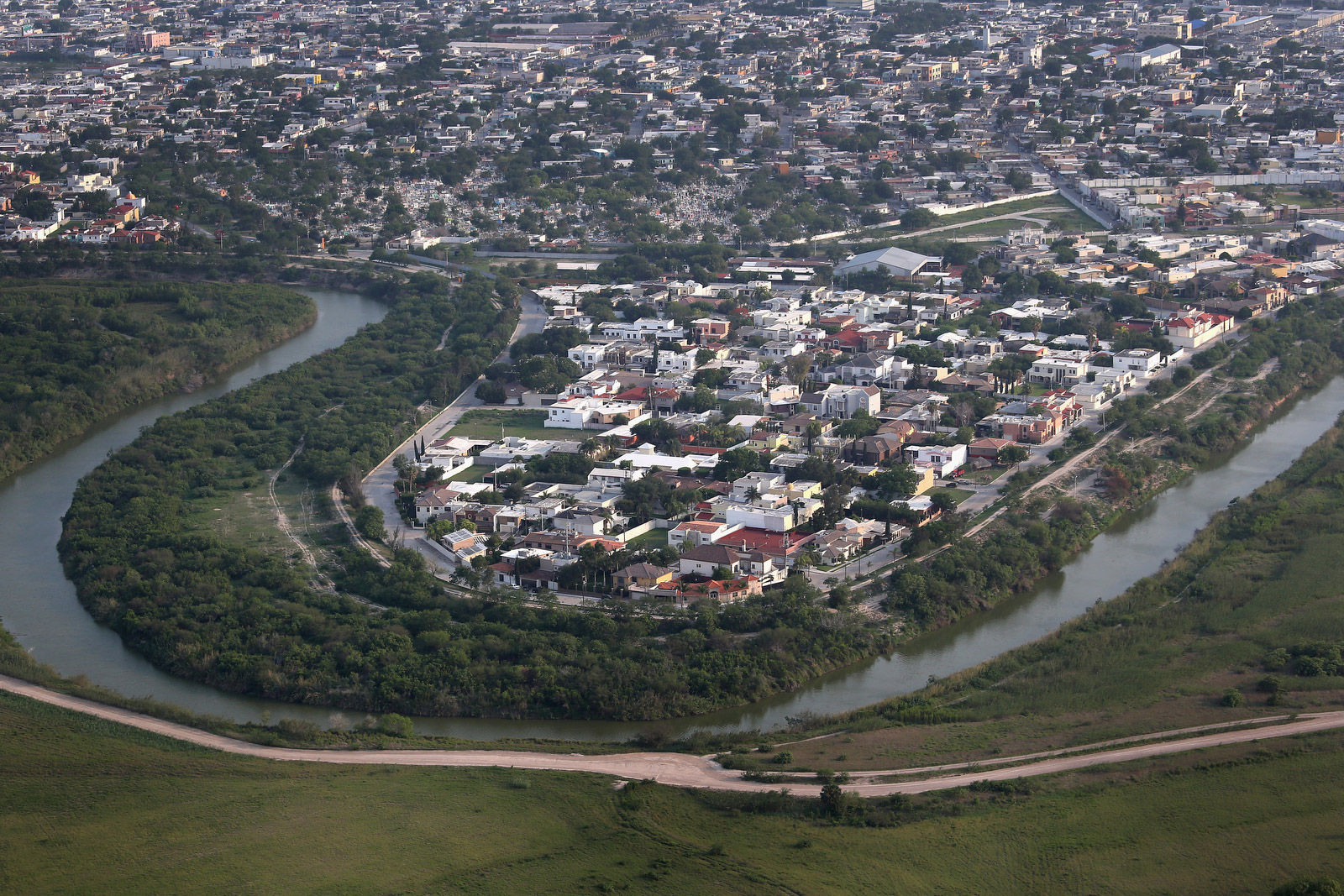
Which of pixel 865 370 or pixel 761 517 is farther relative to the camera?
pixel 865 370

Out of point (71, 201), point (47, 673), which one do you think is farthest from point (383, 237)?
point (47, 673)

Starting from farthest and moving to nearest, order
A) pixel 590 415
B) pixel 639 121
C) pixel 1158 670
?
pixel 639 121 → pixel 590 415 → pixel 1158 670

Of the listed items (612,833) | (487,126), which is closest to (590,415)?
(612,833)

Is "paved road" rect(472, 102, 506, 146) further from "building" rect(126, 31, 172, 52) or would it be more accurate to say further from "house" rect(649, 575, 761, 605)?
"house" rect(649, 575, 761, 605)

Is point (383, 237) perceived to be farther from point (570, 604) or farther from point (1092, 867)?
point (1092, 867)

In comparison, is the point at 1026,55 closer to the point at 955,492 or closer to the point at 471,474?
the point at 955,492

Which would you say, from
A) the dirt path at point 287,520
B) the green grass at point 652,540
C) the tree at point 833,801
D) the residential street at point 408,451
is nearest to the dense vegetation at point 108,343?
the dirt path at point 287,520

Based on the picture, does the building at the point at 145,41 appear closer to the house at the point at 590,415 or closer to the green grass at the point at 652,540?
the house at the point at 590,415
